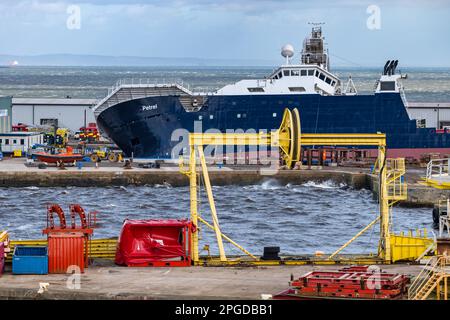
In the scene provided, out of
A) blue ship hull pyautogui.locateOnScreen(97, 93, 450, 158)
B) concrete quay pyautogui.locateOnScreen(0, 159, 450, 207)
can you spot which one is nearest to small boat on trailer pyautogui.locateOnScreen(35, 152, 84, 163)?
concrete quay pyautogui.locateOnScreen(0, 159, 450, 207)

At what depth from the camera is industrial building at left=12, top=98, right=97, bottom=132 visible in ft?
327

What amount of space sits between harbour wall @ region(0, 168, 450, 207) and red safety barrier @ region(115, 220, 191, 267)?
3252cm

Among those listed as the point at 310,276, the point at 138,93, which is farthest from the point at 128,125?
the point at 310,276

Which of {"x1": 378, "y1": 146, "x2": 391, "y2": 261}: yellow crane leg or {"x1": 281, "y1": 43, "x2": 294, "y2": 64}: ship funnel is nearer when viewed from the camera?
{"x1": 378, "y1": 146, "x2": 391, "y2": 261}: yellow crane leg

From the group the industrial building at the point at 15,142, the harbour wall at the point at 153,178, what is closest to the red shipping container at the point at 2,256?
the harbour wall at the point at 153,178

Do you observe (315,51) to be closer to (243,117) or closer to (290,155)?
(243,117)

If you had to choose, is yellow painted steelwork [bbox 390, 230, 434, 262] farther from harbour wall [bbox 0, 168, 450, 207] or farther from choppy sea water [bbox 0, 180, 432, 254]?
harbour wall [bbox 0, 168, 450, 207]

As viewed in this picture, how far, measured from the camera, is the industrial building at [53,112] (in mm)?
99562

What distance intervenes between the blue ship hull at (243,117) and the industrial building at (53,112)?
21401 millimetres

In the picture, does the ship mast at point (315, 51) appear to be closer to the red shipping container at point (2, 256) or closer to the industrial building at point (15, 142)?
the industrial building at point (15, 142)

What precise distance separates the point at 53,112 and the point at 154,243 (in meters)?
65.6

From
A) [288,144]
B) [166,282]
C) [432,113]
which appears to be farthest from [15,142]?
[166,282]

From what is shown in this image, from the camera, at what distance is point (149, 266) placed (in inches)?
1379

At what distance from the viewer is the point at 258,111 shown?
78.0m
